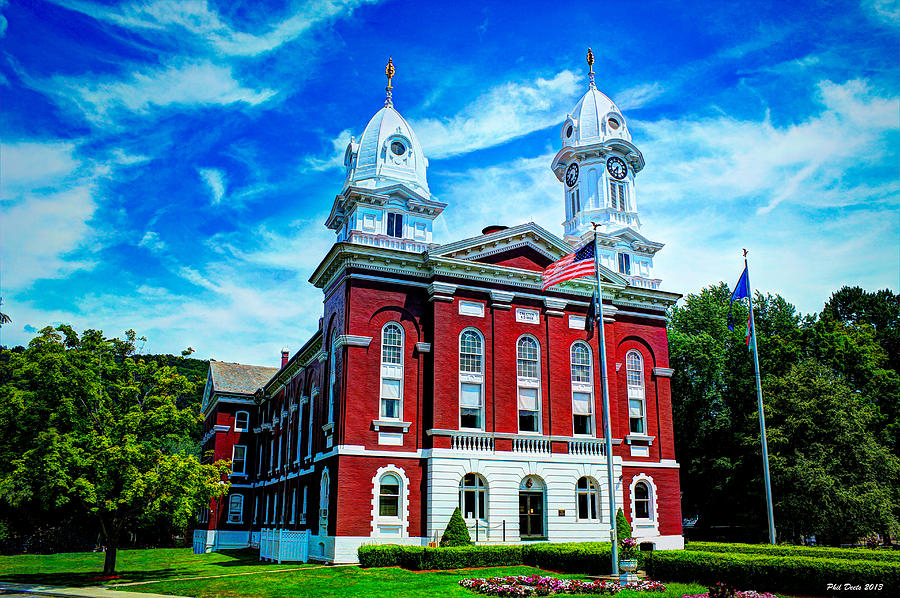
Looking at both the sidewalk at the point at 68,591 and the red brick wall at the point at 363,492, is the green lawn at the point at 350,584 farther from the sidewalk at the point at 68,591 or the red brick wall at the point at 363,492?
the red brick wall at the point at 363,492

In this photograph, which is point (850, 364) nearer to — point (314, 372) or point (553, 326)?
point (553, 326)

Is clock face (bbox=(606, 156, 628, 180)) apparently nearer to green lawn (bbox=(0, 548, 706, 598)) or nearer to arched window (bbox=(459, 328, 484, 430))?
arched window (bbox=(459, 328, 484, 430))

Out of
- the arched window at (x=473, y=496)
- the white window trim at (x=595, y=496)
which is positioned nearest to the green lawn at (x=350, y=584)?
the arched window at (x=473, y=496)

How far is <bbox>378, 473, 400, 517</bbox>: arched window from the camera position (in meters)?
32.8

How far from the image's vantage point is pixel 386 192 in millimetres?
38125

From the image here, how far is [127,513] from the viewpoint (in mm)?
30062

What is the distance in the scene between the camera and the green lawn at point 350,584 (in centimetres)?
2167

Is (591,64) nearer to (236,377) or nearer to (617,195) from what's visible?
(617,195)

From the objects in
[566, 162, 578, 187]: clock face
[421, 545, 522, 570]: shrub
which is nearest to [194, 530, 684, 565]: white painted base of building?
[421, 545, 522, 570]: shrub

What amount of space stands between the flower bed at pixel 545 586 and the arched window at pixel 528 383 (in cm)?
1425

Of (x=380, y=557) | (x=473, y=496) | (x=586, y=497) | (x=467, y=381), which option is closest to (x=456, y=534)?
(x=473, y=496)

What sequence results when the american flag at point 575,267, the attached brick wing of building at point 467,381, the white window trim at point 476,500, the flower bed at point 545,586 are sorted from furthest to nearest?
the white window trim at point 476,500 < the attached brick wing of building at point 467,381 < the american flag at point 575,267 < the flower bed at point 545,586

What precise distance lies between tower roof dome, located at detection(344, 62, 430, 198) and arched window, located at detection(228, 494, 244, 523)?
32.5 m

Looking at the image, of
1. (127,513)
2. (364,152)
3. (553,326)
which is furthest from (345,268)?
(127,513)
